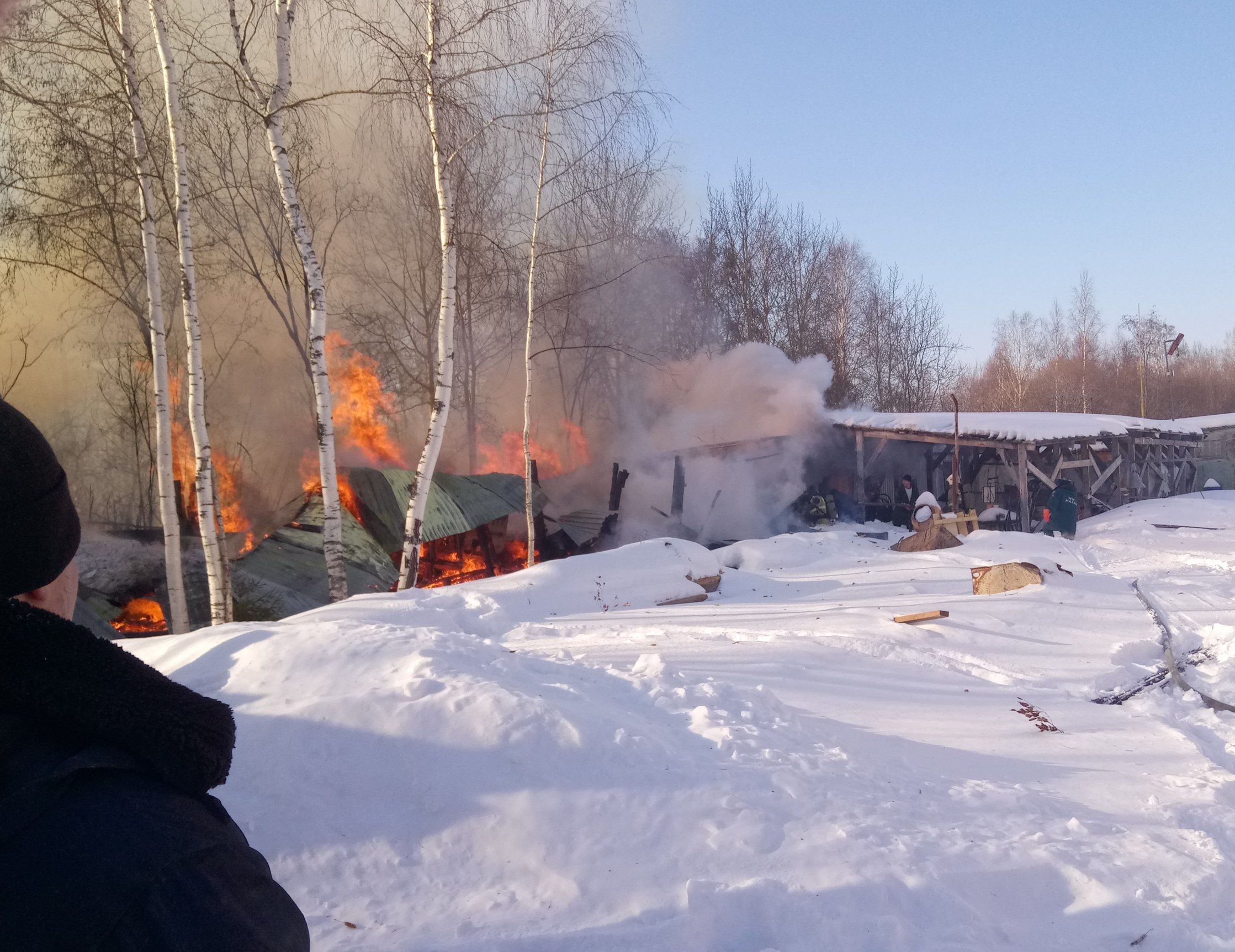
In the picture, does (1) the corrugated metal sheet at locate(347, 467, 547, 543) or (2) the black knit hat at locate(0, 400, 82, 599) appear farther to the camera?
(1) the corrugated metal sheet at locate(347, 467, 547, 543)

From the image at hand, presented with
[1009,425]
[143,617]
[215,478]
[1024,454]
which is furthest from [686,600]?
[1009,425]

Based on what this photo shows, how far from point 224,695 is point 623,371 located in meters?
23.1

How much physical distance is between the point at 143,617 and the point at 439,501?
5.32 metres

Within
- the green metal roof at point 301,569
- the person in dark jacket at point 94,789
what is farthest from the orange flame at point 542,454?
the person in dark jacket at point 94,789

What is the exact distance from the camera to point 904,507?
21.6 m

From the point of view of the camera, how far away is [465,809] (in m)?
3.34

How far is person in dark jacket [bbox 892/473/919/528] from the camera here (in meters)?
21.2

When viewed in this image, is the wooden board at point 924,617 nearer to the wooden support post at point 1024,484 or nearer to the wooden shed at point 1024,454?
the wooden shed at point 1024,454

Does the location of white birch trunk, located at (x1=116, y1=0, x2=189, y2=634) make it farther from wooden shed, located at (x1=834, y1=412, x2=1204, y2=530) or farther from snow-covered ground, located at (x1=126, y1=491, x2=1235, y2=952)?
wooden shed, located at (x1=834, y1=412, x2=1204, y2=530)

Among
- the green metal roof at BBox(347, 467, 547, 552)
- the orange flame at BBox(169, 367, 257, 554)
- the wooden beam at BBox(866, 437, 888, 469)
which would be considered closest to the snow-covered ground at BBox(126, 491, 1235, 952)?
the green metal roof at BBox(347, 467, 547, 552)

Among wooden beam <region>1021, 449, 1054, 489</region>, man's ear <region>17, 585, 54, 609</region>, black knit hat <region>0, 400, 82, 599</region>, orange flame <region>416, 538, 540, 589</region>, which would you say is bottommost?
orange flame <region>416, 538, 540, 589</region>

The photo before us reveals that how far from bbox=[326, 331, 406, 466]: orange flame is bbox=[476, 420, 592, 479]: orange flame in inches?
142

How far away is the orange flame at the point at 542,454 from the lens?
77.4 feet

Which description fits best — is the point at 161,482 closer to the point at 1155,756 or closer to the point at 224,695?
the point at 224,695
